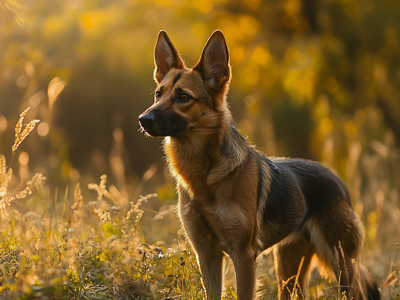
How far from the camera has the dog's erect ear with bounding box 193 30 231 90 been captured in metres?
3.38

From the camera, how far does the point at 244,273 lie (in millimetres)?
3064

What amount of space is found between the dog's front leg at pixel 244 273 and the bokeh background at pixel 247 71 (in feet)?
18.9

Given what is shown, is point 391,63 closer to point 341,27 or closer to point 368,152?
point 341,27

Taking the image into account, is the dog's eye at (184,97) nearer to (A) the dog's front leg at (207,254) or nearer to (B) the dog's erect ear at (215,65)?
(B) the dog's erect ear at (215,65)

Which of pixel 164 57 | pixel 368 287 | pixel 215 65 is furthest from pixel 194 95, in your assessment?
pixel 368 287

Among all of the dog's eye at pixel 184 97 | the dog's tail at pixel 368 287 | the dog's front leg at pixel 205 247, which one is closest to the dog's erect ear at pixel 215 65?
the dog's eye at pixel 184 97

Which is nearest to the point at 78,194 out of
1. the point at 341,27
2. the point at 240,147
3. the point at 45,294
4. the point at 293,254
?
the point at 45,294

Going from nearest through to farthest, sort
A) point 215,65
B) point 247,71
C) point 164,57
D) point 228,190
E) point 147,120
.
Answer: point 147,120 < point 228,190 < point 215,65 < point 164,57 < point 247,71

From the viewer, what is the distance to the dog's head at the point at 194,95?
3.15 metres

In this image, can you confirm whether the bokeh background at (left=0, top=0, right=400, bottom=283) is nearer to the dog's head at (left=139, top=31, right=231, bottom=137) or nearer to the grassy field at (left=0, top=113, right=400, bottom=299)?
the grassy field at (left=0, top=113, right=400, bottom=299)

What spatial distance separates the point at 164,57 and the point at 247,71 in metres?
6.13

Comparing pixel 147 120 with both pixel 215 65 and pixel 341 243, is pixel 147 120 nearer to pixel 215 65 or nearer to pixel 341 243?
pixel 215 65

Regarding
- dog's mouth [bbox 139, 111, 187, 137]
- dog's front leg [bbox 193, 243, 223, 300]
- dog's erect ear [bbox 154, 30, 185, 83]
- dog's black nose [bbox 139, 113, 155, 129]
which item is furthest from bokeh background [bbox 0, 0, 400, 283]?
dog's black nose [bbox 139, 113, 155, 129]

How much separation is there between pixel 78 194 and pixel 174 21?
24.8 feet
